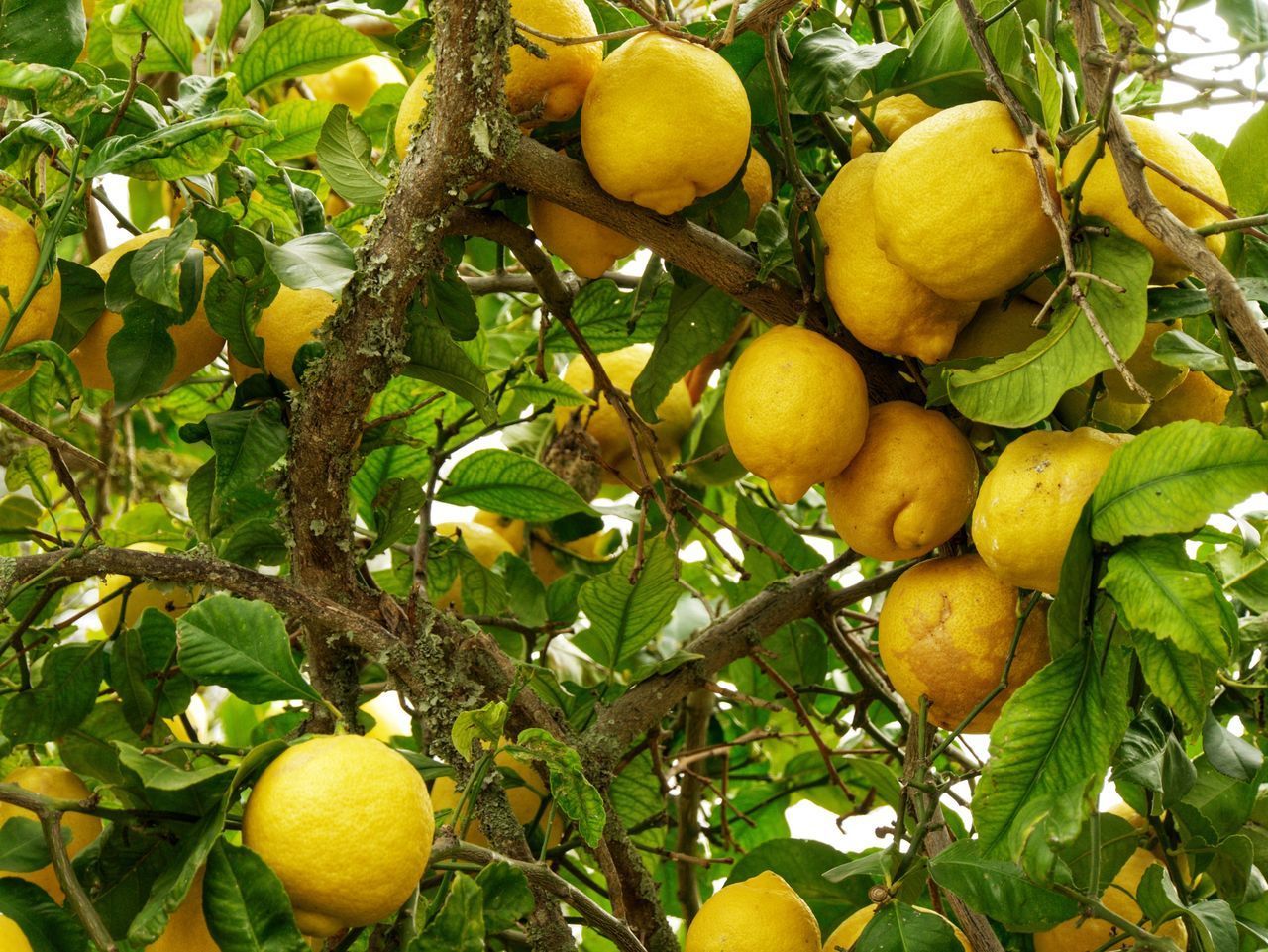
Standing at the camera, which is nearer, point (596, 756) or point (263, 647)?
point (263, 647)

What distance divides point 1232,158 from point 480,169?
48 centimetres

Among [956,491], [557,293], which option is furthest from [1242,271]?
[557,293]

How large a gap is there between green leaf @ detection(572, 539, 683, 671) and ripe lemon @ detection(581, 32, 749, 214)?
0.28m

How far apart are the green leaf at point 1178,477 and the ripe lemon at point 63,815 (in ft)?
1.90

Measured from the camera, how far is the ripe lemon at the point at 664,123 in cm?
70

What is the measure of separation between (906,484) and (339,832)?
388 mm

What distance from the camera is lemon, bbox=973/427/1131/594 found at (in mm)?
629

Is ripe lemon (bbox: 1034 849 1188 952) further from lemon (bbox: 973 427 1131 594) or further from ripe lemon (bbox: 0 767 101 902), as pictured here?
ripe lemon (bbox: 0 767 101 902)

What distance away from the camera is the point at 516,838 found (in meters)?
0.75

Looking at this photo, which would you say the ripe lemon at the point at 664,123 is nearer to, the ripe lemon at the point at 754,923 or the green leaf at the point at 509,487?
the green leaf at the point at 509,487

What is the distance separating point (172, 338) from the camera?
0.79m

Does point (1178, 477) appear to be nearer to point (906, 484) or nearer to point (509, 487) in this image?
point (906, 484)

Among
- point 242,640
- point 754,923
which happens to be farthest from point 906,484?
point 242,640

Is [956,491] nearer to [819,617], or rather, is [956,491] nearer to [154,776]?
[819,617]
